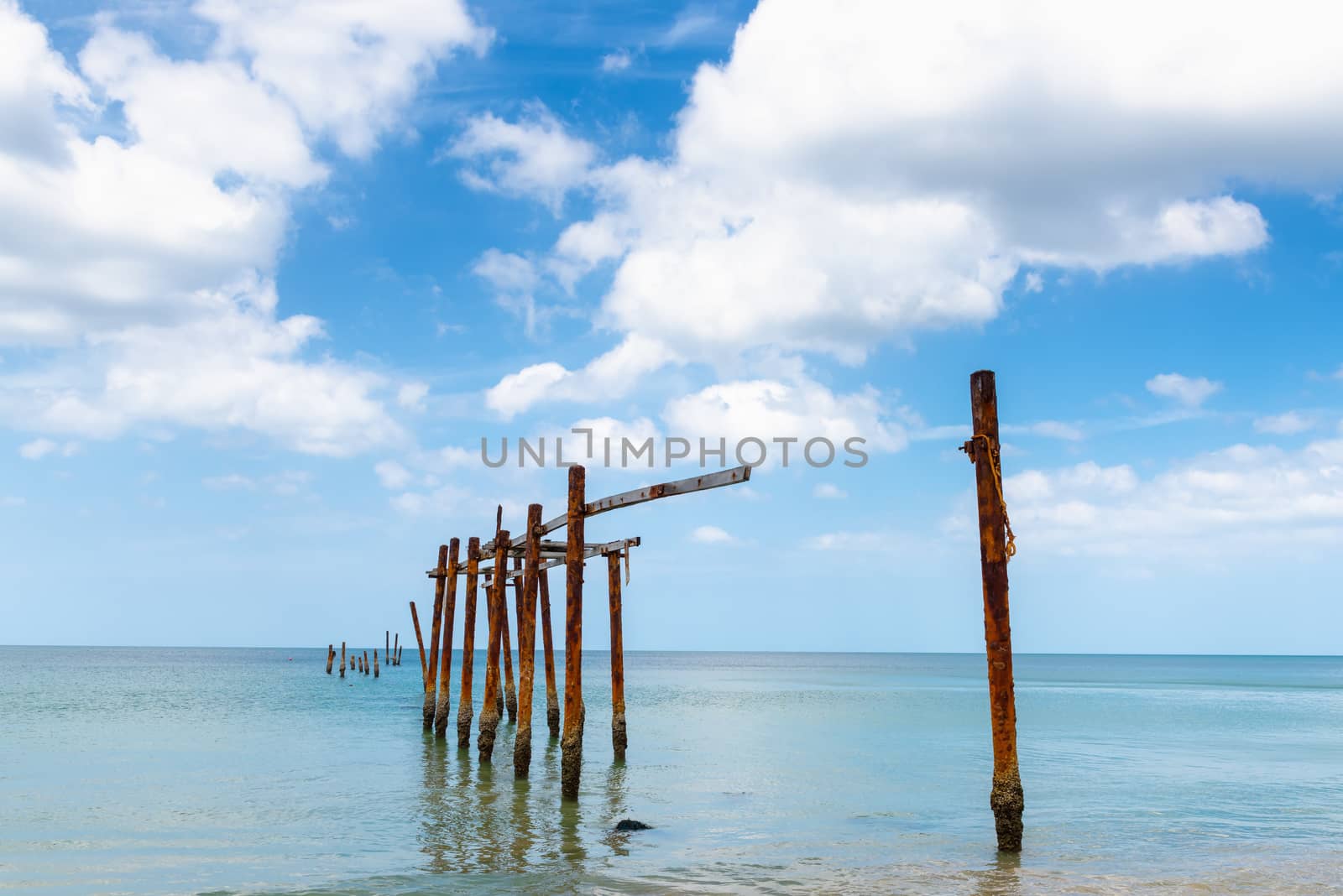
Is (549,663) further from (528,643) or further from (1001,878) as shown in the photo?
(1001,878)

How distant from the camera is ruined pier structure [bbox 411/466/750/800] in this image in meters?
14.6

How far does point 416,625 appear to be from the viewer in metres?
43.6

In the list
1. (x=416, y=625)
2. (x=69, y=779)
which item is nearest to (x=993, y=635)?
(x=69, y=779)

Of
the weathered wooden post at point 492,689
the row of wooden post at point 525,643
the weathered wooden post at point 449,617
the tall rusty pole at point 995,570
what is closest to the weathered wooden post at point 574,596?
the row of wooden post at point 525,643

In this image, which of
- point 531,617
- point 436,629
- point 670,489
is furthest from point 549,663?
point 670,489

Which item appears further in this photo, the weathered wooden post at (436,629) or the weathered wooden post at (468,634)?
the weathered wooden post at (436,629)

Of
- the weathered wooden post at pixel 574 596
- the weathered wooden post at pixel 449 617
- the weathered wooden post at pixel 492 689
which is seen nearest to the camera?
the weathered wooden post at pixel 574 596

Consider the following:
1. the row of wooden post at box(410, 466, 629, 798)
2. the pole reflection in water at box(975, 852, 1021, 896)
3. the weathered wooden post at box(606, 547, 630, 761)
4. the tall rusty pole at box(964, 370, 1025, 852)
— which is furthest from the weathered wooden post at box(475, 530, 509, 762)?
the tall rusty pole at box(964, 370, 1025, 852)

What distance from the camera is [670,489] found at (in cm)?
1361

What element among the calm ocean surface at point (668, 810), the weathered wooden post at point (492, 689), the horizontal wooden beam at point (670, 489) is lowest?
the calm ocean surface at point (668, 810)

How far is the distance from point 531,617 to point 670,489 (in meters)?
5.72

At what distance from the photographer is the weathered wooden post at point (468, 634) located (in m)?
20.8

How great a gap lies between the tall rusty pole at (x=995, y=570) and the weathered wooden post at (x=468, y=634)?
38.4ft

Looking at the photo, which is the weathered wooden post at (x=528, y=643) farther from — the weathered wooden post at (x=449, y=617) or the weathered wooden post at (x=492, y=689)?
the weathered wooden post at (x=449, y=617)
